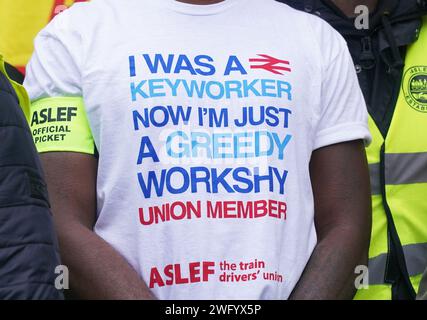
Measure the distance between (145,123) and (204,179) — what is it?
21 cm

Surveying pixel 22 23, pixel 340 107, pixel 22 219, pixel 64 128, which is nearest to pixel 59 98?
pixel 64 128

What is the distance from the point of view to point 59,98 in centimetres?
304

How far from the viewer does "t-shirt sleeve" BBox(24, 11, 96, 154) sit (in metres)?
3.00

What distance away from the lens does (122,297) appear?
2816 mm

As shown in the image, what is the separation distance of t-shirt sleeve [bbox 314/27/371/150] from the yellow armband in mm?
632

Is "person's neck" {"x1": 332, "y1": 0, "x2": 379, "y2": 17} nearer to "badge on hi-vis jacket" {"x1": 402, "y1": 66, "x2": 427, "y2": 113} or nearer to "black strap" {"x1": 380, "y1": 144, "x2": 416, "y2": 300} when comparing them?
"badge on hi-vis jacket" {"x1": 402, "y1": 66, "x2": 427, "y2": 113}

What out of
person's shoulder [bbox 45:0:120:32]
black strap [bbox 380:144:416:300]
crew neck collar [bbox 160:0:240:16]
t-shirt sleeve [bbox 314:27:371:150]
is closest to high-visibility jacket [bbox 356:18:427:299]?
black strap [bbox 380:144:416:300]

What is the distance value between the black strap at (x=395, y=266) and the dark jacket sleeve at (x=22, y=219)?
150cm

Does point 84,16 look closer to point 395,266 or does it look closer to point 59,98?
point 59,98

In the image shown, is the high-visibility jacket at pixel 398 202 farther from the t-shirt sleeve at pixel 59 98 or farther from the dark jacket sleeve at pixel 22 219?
the dark jacket sleeve at pixel 22 219

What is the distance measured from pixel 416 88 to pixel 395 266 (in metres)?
0.57

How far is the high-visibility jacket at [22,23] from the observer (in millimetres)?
3564

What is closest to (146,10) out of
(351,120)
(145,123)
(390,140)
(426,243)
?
(145,123)

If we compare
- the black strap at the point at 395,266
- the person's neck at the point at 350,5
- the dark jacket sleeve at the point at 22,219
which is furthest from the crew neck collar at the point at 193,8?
the dark jacket sleeve at the point at 22,219
